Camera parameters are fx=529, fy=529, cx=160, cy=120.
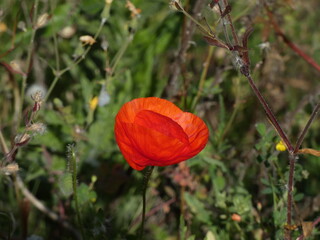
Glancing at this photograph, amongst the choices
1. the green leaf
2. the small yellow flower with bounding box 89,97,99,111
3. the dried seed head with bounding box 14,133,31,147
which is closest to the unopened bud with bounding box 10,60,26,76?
the small yellow flower with bounding box 89,97,99,111

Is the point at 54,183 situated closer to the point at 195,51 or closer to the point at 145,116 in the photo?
the point at 145,116

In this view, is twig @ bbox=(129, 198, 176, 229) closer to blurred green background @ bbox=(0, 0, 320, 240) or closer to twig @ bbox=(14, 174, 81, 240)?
blurred green background @ bbox=(0, 0, 320, 240)

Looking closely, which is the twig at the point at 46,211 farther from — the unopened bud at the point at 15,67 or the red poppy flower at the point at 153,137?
the red poppy flower at the point at 153,137

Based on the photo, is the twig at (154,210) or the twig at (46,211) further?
the twig at (154,210)

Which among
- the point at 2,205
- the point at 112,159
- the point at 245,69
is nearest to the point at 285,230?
the point at 245,69

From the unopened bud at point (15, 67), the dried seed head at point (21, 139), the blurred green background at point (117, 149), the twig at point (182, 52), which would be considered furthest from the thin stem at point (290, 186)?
the unopened bud at point (15, 67)

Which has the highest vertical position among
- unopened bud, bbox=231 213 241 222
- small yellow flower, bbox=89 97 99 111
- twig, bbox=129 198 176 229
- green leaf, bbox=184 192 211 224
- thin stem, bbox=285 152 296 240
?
thin stem, bbox=285 152 296 240

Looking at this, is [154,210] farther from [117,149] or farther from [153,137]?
[153,137]

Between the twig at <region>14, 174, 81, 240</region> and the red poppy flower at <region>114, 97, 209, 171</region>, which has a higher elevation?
the red poppy flower at <region>114, 97, 209, 171</region>
